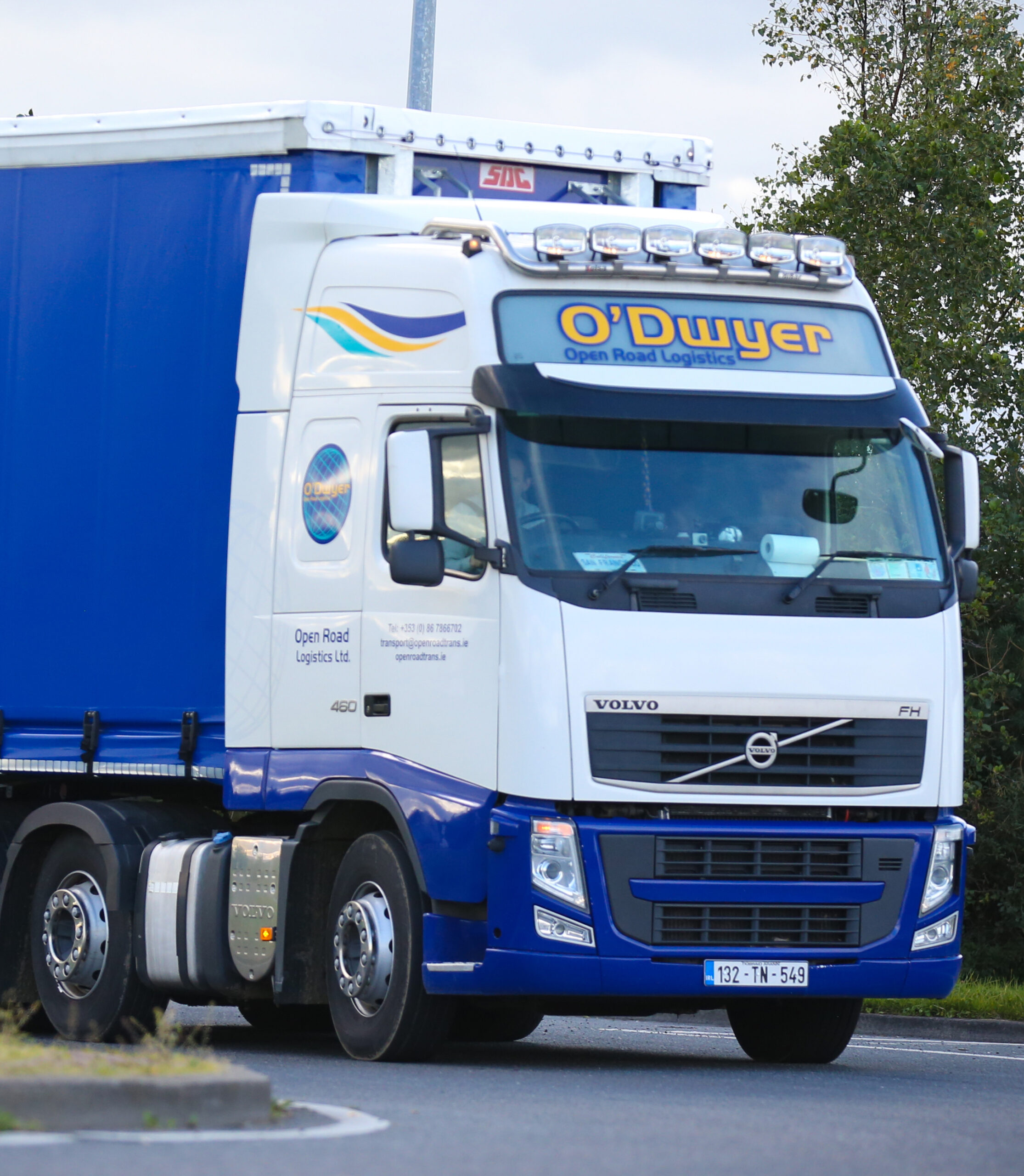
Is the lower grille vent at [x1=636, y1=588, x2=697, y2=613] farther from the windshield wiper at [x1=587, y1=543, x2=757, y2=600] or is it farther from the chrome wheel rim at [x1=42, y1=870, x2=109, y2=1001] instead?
the chrome wheel rim at [x1=42, y1=870, x2=109, y2=1001]

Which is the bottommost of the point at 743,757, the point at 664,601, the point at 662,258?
the point at 743,757

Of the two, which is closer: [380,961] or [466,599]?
[466,599]

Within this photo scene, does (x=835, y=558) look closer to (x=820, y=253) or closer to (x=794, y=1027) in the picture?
(x=820, y=253)

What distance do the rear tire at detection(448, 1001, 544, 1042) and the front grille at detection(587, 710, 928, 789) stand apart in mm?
2529

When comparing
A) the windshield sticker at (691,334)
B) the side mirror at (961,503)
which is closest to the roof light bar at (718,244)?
the windshield sticker at (691,334)

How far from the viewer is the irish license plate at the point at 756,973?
10.7m

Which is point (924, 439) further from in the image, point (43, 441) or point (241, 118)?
point (43, 441)

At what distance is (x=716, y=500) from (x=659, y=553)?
15.3 inches

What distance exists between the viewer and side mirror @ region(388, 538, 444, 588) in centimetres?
1062

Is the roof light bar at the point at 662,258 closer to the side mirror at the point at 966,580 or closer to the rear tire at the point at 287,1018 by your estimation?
the side mirror at the point at 966,580

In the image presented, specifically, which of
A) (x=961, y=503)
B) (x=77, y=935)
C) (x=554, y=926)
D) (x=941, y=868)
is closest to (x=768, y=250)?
(x=961, y=503)

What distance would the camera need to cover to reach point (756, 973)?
10.7m

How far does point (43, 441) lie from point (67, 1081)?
6.16 meters

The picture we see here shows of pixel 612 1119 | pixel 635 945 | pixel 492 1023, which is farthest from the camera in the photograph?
pixel 492 1023
